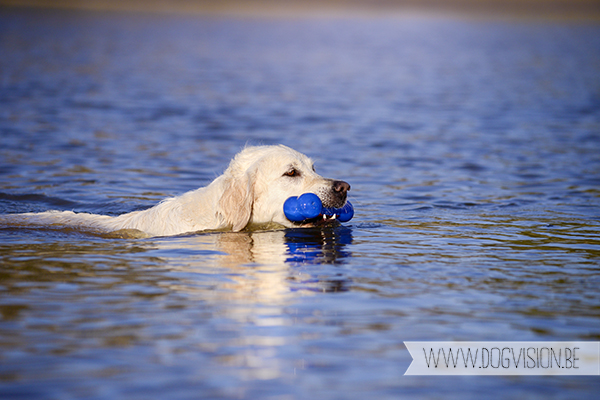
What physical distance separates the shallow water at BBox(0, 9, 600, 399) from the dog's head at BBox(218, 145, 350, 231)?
397 millimetres

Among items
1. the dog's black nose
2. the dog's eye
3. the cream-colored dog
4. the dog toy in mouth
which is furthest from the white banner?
the dog's eye

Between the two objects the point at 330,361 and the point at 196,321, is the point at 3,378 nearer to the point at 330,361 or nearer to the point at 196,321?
the point at 196,321

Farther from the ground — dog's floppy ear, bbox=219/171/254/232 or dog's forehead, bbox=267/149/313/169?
dog's forehead, bbox=267/149/313/169

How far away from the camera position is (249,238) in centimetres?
848

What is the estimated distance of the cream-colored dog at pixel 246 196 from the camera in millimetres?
8258

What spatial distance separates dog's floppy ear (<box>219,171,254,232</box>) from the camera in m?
8.16

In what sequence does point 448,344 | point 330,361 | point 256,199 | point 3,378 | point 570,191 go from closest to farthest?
1. point 3,378
2. point 330,361
3. point 448,344
4. point 256,199
5. point 570,191

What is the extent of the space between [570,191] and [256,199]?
5.86m

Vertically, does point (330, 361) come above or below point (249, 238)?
below

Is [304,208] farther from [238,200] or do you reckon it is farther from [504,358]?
[504,358]

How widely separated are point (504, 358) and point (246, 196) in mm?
3811

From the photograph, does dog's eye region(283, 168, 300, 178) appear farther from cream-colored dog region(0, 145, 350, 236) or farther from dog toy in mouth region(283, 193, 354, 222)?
dog toy in mouth region(283, 193, 354, 222)

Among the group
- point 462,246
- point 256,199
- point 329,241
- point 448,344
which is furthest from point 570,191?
point 448,344

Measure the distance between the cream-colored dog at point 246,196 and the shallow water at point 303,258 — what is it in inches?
8.6
